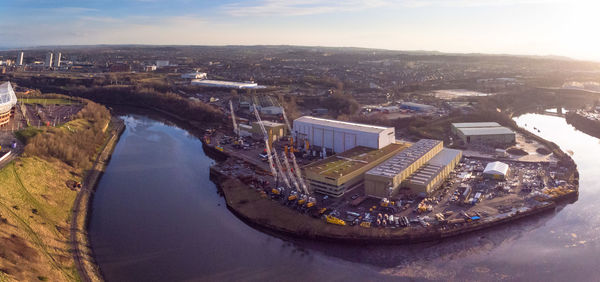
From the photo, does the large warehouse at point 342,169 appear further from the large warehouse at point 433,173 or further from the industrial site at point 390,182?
the large warehouse at point 433,173

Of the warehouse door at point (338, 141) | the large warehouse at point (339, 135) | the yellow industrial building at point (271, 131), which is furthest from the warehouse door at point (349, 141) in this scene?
the yellow industrial building at point (271, 131)

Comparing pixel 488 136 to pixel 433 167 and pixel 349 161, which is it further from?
pixel 349 161

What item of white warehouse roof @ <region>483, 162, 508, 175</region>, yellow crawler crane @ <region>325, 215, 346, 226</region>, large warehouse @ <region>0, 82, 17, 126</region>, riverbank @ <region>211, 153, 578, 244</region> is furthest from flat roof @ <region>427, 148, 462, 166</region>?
large warehouse @ <region>0, 82, 17, 126</region>

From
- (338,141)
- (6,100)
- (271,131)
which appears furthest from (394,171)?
(6,100)

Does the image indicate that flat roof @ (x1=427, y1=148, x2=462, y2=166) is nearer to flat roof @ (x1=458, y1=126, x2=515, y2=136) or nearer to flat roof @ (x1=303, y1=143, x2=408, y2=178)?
flat roof @ (x1=303, y1=143, x2=408, y2=178)

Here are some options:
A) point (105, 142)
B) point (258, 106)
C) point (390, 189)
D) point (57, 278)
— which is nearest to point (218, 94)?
point (258, 106)

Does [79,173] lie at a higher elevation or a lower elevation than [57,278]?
higher

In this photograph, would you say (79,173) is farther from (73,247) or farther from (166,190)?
(73,247)
